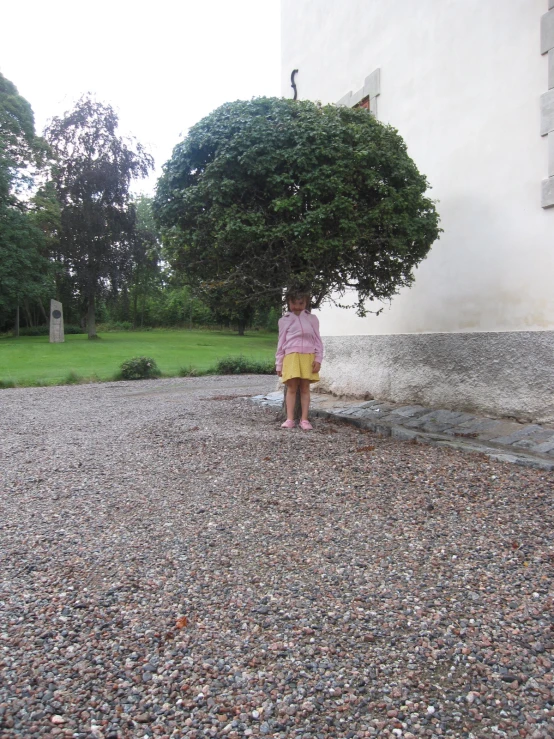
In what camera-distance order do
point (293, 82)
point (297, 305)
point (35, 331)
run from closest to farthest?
point (297, 305) < point (293, 82) < point (35, 331)

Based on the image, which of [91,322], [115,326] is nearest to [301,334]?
[91,322]

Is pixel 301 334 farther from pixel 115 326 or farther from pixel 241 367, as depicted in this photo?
pixel 115 326

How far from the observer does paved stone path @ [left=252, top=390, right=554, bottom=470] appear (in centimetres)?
481

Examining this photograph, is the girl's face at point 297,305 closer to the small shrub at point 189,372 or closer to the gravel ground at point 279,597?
the gravel ground at point 279,597

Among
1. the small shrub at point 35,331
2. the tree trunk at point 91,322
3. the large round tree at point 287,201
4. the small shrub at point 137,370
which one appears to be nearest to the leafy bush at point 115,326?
the small shrub at point 35,331

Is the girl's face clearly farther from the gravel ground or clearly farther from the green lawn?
the green lawn

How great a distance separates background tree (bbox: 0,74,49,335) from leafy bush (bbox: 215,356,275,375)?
16.6 m

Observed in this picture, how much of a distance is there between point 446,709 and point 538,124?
553cm

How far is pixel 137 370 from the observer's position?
15438 mm

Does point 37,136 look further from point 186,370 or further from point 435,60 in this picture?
point 435,60

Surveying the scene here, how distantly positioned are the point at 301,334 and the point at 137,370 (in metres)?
10.2

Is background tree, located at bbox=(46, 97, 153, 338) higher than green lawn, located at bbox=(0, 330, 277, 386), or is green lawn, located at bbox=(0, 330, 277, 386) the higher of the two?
background tree, located at bbox=(46, 97, 153, 338)

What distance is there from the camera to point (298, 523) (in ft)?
11.1

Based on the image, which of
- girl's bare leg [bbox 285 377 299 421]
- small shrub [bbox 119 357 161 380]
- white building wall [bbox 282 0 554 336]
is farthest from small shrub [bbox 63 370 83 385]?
girl's bare leg [bbox 285 377 299 421]
